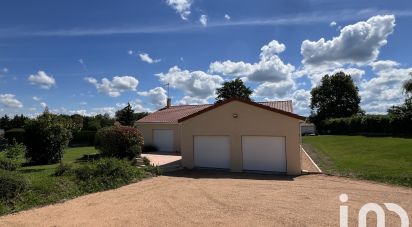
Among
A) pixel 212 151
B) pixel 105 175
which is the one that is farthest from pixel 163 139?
pixel 105 175

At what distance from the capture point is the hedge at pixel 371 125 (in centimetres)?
4428

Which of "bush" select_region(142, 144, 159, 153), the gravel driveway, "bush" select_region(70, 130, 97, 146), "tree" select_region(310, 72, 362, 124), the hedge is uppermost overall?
"tree" select_region(310, 72, 362, 124)

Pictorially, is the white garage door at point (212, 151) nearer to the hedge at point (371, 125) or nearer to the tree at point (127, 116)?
the tree at point (127, 116)

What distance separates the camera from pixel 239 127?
19.1 m

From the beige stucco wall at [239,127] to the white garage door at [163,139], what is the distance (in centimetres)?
915

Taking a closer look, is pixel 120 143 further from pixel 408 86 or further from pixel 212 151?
pixel 408 86

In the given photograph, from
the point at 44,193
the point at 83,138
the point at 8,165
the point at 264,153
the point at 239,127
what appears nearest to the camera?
the point at 44,193

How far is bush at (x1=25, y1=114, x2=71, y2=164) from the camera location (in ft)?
72.0

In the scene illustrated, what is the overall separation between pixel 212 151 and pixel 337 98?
64496mm

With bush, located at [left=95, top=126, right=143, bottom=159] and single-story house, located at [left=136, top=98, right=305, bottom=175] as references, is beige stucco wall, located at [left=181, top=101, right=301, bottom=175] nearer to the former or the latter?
single-story house, located at [left=136, top=98, right=305, bottom=175]

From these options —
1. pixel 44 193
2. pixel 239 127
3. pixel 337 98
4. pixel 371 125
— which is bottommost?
pixel 44 193

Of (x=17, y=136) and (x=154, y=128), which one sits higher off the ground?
(x=154, y=128)

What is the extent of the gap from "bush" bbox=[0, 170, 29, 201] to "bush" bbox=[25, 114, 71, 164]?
Result: 394 inches

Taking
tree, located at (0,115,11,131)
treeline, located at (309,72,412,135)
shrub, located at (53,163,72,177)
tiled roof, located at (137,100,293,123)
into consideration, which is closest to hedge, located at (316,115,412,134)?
treeline, located at (309,72,412,135)
